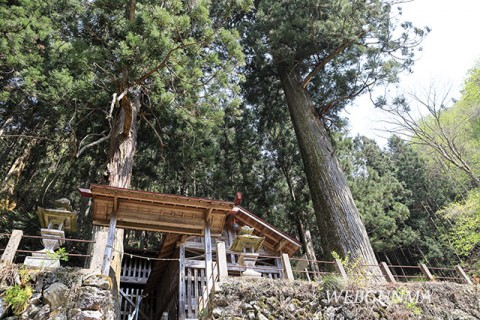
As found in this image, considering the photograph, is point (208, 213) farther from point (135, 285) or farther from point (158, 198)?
point (135, 285)

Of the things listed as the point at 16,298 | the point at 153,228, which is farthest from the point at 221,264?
the point at 16,298

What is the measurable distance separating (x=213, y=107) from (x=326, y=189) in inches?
127

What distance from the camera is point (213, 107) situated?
764 cm

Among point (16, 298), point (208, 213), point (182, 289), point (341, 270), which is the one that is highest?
point (208, 213)

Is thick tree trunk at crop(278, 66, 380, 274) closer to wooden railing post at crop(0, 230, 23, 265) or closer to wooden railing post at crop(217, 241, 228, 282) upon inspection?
wooden railing post at crop(217, 241, 228, 282)

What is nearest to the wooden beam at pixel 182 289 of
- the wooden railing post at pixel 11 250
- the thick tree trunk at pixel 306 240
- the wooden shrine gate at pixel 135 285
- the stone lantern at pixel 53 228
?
the wooden shrine gate at pixel 135 285

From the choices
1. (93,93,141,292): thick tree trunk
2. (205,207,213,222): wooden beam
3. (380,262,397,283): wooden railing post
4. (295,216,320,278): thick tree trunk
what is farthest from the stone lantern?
(295,216,320,278): thick tree trunk

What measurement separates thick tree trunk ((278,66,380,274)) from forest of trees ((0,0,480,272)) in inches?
1.2

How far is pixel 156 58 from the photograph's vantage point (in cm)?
566

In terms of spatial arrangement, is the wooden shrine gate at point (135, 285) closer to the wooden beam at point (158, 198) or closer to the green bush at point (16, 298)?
the wooden beam at point (158, 198)

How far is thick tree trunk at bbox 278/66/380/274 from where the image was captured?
20.6 ft

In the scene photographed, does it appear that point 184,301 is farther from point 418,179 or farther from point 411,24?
point 418,179

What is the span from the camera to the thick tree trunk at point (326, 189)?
6281 millimetres

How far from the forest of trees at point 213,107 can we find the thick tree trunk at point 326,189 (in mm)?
30
